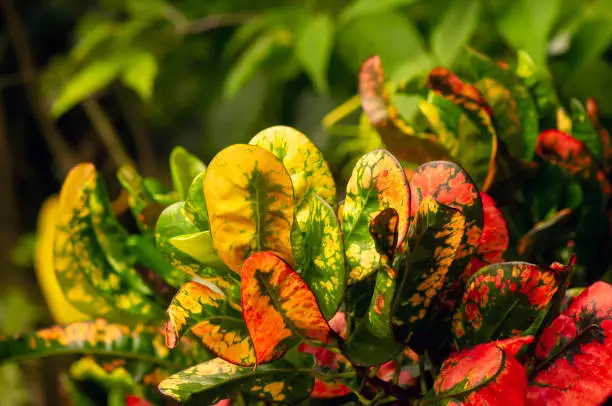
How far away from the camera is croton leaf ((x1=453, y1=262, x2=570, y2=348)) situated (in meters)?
0.22

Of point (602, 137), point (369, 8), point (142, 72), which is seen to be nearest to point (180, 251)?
point (602, 137)

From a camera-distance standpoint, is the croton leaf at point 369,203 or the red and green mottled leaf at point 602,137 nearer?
the croton leaf at point 369,203

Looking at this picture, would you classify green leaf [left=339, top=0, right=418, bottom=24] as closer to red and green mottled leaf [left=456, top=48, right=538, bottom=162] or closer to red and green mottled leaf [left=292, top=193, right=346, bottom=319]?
red and green mottled leaf [left=456, top=48, right=538, bottom=162]

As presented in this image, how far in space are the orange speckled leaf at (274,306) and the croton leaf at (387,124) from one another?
116 mm

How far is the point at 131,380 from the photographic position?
12.7 inches

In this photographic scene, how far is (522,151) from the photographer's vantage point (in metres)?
0.32

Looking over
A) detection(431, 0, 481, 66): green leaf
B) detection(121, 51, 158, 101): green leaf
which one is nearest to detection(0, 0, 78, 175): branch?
detection(121, 51, 158, 101): green leaf

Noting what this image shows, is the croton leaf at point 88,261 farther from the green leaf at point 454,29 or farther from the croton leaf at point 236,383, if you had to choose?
the green leaf at point 454,29

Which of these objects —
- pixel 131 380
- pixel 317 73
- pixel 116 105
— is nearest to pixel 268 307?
pixel 131 380

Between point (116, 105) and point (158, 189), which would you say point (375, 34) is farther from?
point (116, 105)

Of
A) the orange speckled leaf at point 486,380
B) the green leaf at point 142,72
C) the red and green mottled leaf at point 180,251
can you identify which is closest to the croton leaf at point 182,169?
the red and green mottled leaf at point 180,251

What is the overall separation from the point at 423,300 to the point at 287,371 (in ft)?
0.18

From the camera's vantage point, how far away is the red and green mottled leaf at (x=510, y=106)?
32cm

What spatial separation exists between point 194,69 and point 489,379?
1.05 m
